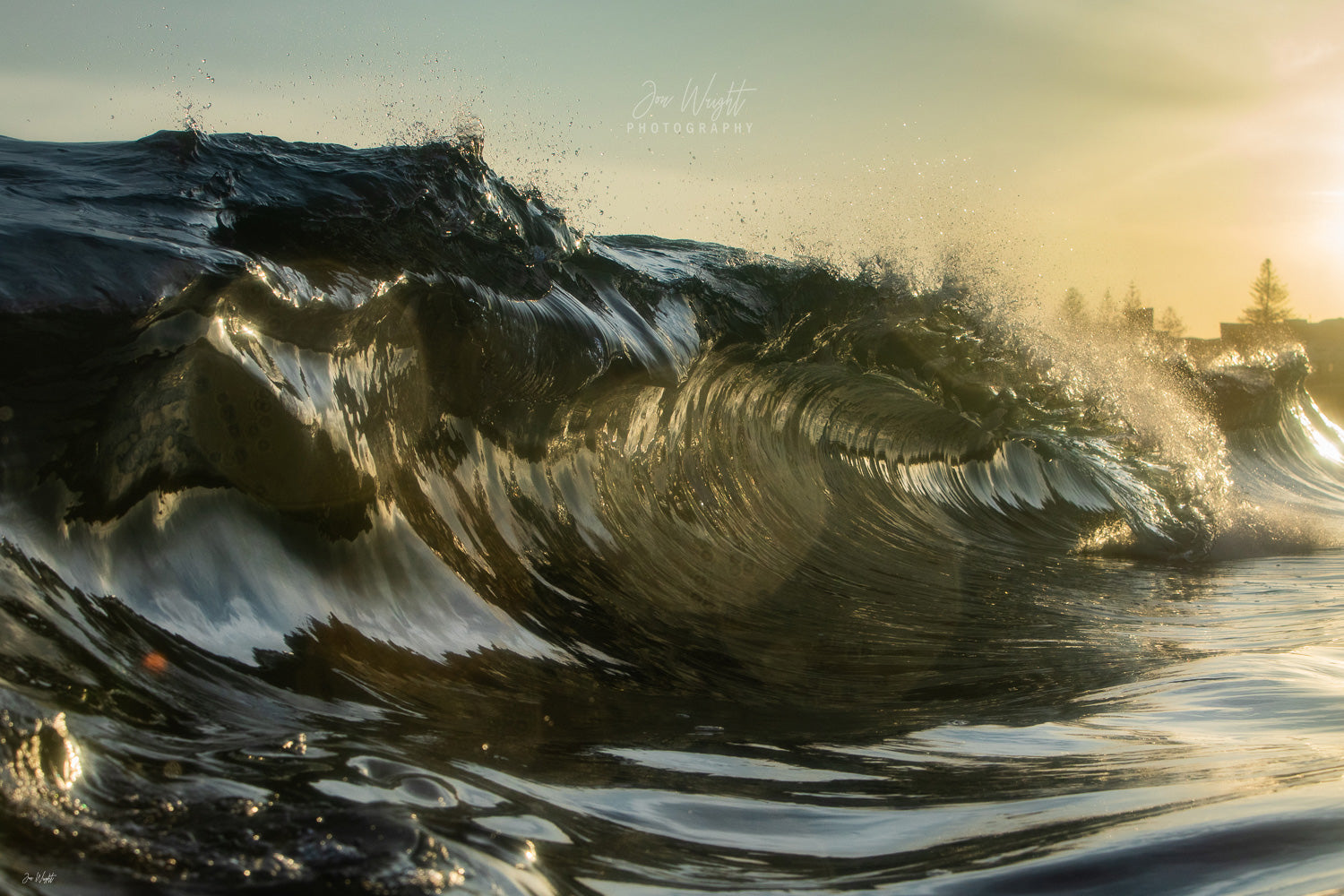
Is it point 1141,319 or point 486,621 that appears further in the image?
point 1141,319

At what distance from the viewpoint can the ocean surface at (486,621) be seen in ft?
5.12

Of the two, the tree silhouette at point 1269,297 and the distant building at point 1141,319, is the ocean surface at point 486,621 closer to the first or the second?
the distant building at point 1141,319

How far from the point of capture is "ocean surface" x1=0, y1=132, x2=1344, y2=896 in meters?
1.56

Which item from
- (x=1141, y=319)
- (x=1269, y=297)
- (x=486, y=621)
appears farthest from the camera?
(x=1269, y=297)

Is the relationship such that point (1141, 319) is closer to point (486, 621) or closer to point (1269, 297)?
point (486, 621)

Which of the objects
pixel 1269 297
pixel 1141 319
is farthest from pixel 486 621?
pixel 1269 297

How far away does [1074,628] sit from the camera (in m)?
4.86

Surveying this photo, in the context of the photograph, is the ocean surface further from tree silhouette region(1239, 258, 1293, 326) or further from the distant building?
tree silhouette region(1239, 258, 1293, 326)

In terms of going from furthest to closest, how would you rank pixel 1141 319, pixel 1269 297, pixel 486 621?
pixel 1269 297, pixel 1141 319, pixel 486 621

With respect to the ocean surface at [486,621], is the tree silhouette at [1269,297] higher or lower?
higher

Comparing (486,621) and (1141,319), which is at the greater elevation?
(1141,319)

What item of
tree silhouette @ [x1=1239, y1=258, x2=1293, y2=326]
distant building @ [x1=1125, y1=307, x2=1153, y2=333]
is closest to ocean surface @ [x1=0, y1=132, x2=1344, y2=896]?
distant building @ [x1=1125, y1=307, x2=1153, y2=333]

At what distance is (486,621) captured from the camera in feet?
10.7

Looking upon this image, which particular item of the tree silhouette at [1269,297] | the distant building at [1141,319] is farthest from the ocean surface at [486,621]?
the tree silhouette at [1269,297]
